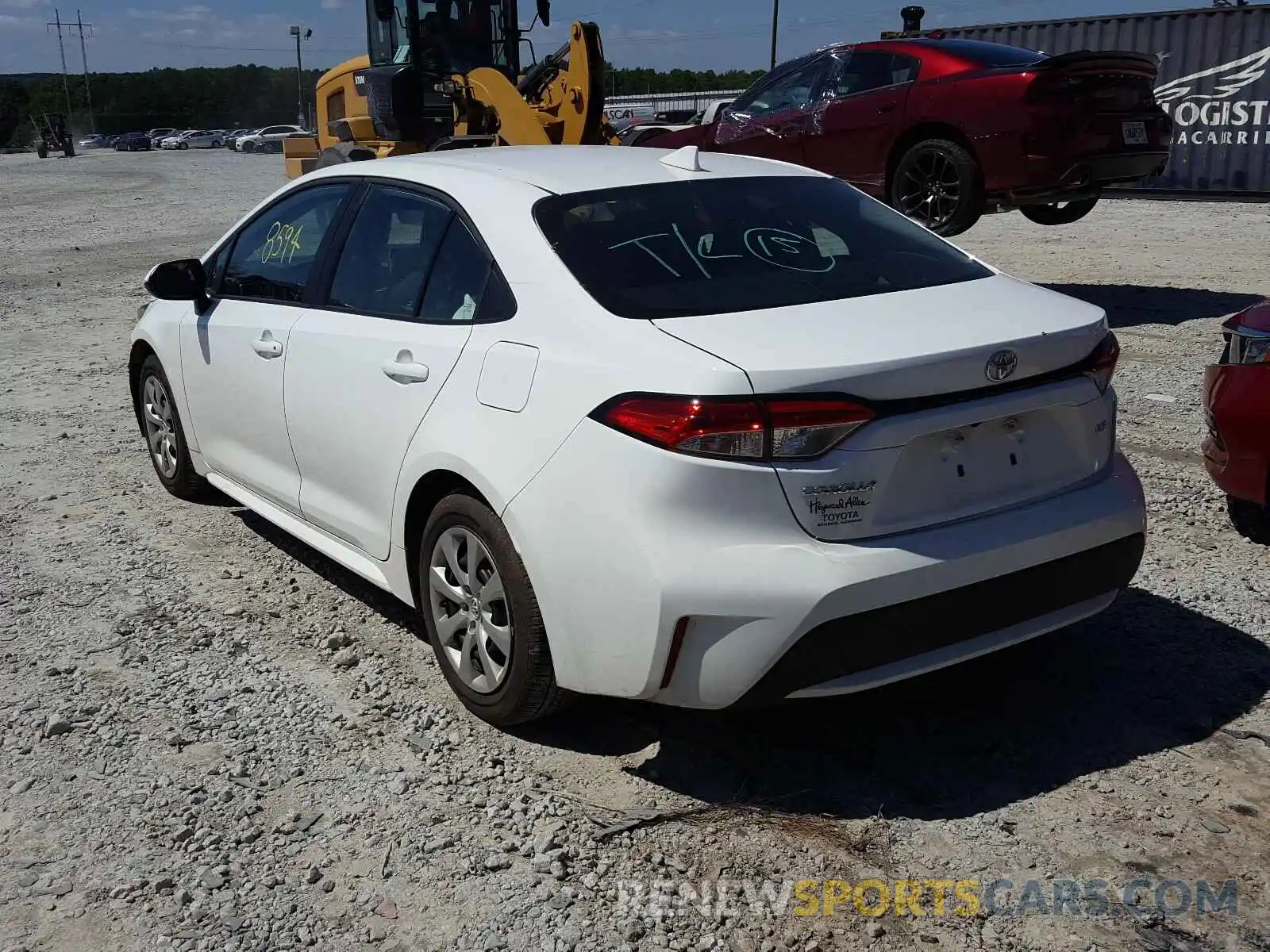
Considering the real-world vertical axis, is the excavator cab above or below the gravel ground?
above

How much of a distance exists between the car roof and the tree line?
9390 centimetres

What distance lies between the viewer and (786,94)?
36.8 feet

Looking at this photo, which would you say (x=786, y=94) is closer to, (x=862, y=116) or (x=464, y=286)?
(x=862, y=116)

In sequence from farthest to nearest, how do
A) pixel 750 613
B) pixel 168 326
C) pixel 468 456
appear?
pixel 168 326 → pixel 468 456 → pixel 750 613

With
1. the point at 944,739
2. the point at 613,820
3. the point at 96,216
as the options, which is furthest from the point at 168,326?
the point at 96,216

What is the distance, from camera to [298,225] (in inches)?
184

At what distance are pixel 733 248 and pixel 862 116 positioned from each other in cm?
728

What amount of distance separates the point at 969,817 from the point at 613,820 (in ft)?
2.92

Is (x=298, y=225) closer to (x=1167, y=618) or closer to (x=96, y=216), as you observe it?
(x=1167, y=618)

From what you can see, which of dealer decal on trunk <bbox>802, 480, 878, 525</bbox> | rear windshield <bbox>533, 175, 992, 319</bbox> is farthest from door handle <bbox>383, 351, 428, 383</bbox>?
dealer decal on trunk <bbox>802, 480, 878, 525</bbox>

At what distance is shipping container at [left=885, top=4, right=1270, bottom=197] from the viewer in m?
19.3

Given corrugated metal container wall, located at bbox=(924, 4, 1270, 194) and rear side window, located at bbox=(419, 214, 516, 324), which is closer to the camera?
rear side window, located at bbox=(419, 214, 516, 324)

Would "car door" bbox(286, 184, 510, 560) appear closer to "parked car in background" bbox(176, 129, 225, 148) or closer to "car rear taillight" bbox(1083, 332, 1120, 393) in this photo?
"car rear taillight" bbox(1083, 332, 1120, 393)

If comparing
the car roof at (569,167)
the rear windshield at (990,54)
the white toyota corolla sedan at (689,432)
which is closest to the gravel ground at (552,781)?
the white toyota corolla sedan at (689,432)
